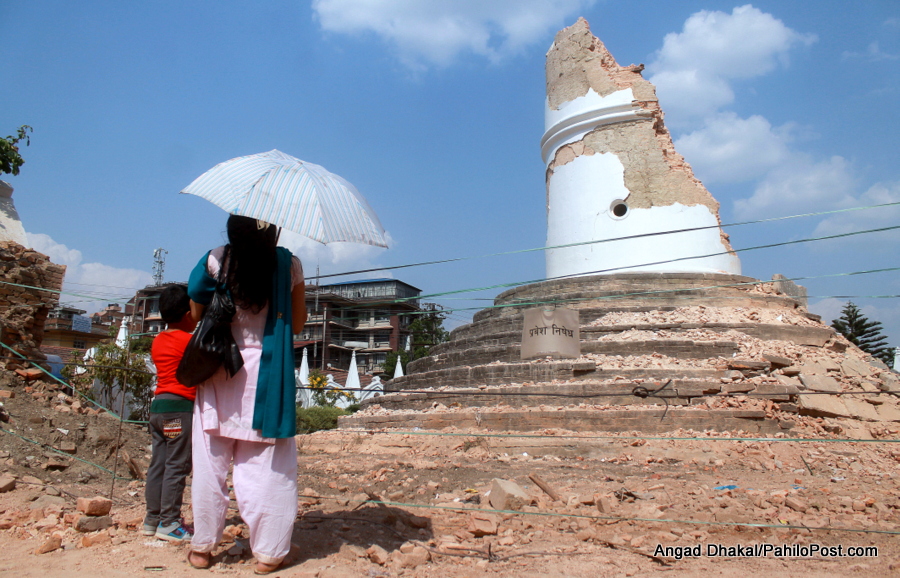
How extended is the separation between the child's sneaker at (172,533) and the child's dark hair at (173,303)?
1067 mm

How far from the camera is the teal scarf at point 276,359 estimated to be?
2.76 m

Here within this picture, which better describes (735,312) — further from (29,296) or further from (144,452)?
(29,296)

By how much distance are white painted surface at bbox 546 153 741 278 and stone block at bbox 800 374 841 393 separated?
3.50 metres

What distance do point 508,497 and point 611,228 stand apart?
828 cm

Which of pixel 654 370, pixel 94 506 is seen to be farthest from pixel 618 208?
pixel 94 506

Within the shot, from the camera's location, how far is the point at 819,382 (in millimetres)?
7328

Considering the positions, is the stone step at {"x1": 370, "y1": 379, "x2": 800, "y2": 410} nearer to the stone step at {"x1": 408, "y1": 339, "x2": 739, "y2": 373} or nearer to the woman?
the stone step at {"x1": 408, "y1": 339, "x2": 739, "y2": 373}

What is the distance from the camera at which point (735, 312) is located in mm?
9367

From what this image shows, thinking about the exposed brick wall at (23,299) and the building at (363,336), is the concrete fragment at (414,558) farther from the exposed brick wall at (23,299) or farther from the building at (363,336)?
the building at (363,336)

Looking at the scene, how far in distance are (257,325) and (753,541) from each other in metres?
2.78

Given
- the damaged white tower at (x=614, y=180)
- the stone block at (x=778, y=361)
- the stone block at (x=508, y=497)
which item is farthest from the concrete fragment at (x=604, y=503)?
the damaged white tower at (x=614, y=180)

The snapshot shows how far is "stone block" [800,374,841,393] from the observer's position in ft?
23.8

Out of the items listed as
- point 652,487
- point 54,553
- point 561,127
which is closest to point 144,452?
point 54,553

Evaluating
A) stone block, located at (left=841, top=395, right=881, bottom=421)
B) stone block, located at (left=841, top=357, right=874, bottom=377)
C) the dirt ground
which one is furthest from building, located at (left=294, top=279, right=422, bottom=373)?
the dirt ground
